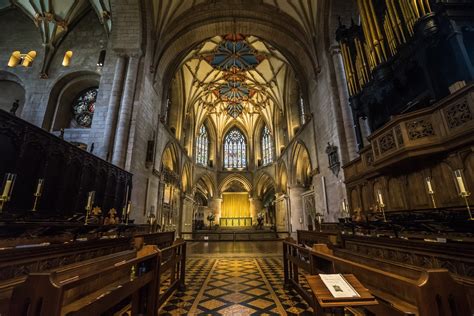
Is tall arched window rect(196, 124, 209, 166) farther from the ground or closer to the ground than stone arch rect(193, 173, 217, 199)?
farther from the ground

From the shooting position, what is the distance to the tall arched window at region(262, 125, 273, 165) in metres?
24.8

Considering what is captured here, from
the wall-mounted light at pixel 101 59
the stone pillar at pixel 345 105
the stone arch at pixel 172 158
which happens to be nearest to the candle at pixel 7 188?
the wall-mounted light at pixel 101 59

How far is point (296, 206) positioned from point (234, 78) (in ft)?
44.0

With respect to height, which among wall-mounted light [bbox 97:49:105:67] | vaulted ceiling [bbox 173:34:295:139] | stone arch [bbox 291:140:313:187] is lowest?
stone arch [bbox 291:140:313:187]

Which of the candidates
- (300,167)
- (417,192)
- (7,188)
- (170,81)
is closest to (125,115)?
(170,81)

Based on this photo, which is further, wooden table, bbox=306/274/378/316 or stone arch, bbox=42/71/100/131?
stone arch, bbox=42/71/100/131

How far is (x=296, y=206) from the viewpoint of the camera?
16.3 metres

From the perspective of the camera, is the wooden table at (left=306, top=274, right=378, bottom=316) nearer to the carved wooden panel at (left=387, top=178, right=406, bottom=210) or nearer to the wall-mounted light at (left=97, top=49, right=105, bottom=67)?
the carved wooden panel at (left=387, top=178, right=406, bottom=210)

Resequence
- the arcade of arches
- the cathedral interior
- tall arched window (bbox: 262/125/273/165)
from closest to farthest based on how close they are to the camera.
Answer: the cathedral interior < the arcade of arches < tall arched window (bbox: 262/125/273/165)

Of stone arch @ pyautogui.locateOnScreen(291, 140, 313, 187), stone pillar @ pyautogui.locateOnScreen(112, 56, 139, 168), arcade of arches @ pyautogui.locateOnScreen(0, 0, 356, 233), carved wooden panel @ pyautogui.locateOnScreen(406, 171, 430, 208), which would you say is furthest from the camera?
stone arch @ pyautogui.locateOnScreen(291, 140, 313, 187)

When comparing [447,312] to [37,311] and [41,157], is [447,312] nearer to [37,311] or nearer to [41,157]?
[37,311]

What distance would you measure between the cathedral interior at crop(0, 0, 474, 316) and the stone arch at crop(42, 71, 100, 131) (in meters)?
0.08

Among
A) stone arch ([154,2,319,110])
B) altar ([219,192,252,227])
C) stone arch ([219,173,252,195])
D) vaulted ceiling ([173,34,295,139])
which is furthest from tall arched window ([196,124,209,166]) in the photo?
stone arch ([154,2,319,110])

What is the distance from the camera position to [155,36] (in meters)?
11.6
